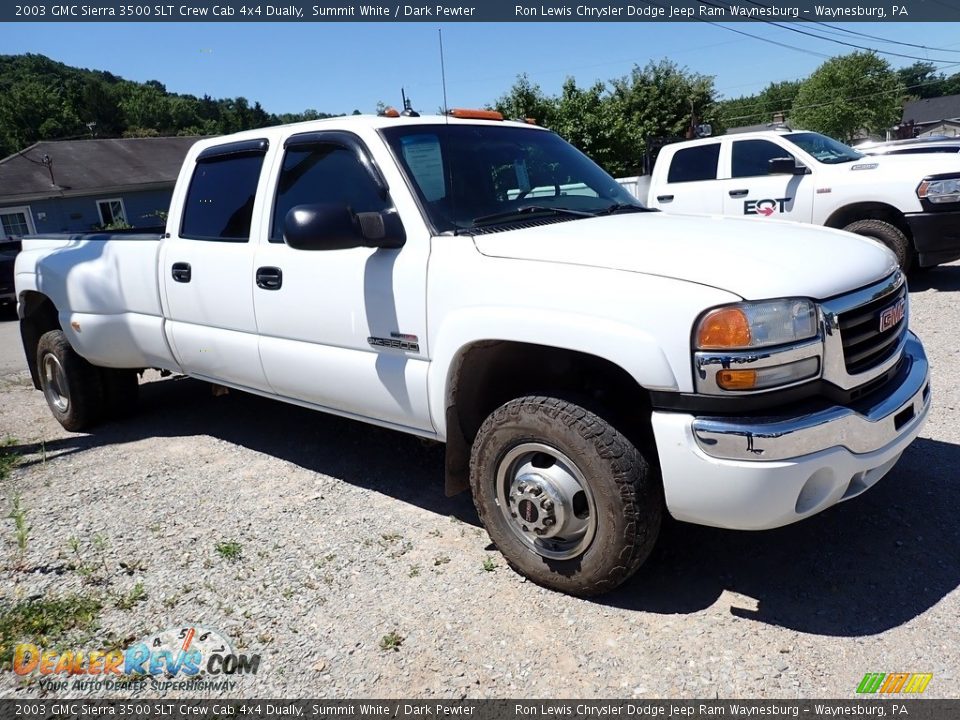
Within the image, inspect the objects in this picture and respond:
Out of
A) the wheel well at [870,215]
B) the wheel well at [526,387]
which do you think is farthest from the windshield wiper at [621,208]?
the wheel well at [870,215]

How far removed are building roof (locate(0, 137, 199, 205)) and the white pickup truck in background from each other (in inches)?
1094

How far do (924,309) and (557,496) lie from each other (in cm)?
637

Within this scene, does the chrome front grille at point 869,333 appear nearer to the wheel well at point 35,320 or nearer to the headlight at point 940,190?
the wheel well at point 35,320

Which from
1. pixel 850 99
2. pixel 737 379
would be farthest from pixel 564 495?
pixel 850 99

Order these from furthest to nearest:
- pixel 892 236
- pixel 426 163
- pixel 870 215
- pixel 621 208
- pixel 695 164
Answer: pixel 695 164
pixel 870 215
pixel 892 236
pixel 621 208
pixel 426 163

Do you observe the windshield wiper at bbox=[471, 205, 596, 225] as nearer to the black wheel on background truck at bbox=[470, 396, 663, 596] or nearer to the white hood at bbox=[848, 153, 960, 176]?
the black wheel on background truck at bbox=[470, 396, 663, 596]

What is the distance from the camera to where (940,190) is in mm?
7949

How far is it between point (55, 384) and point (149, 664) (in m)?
3.83

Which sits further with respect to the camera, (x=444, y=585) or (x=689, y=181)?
(x=689, y=181)

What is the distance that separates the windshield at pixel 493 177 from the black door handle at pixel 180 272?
168 cm

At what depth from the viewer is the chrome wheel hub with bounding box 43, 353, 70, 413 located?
570 cm

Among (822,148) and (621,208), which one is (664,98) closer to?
(822,148)

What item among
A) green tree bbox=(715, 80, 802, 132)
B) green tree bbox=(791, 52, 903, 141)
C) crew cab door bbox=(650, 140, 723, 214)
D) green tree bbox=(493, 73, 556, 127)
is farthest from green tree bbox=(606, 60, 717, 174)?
green tree bbox=(715, 80, 802, 132)

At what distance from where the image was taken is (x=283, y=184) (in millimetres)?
4039
